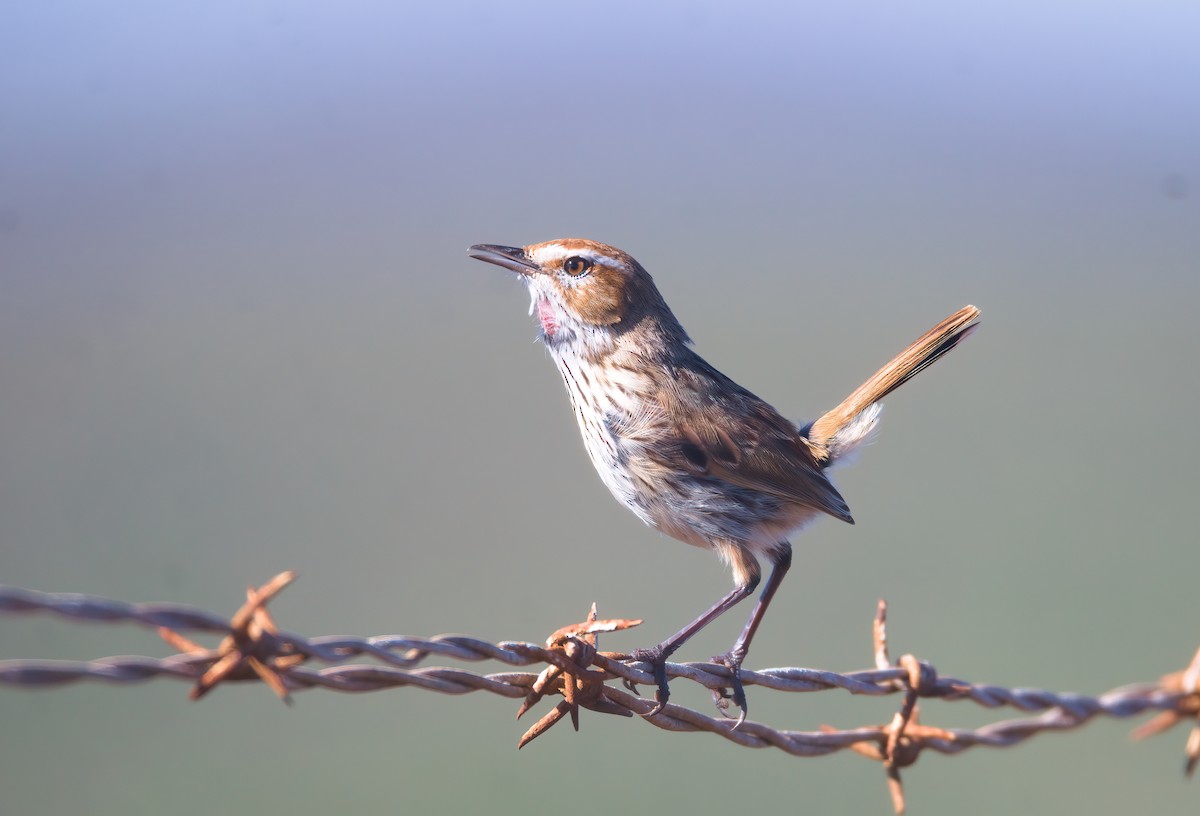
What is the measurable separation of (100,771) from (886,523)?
12685mm

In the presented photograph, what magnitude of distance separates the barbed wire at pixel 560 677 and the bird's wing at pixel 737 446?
0.97 meters

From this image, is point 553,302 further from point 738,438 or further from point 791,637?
point 791,637

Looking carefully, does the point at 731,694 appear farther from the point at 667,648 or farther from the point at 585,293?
the point at 585,293

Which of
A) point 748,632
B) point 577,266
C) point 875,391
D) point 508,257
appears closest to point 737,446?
point 748,632

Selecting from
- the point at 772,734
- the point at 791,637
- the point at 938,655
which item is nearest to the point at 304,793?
the point at 791,637

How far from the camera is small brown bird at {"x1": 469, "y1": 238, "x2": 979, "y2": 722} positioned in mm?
4629

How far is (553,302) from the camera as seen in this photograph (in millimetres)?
5230

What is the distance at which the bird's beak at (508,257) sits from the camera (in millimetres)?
5277

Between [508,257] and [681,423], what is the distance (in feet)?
4.22

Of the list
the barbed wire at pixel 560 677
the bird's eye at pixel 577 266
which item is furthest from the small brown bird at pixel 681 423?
the barbed wire at pixel 560 677

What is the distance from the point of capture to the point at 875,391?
5.23m

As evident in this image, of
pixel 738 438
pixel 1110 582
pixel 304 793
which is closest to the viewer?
pixel 738 438

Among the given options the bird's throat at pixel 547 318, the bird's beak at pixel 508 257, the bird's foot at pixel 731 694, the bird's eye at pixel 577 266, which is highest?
the bird's beak at pixel 508 257

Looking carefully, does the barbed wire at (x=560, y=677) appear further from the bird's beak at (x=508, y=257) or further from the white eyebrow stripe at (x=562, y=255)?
the bird's beak at (x=508, y=257)
